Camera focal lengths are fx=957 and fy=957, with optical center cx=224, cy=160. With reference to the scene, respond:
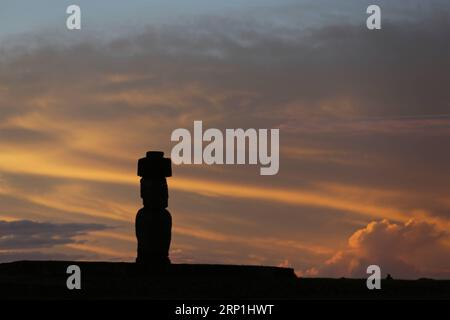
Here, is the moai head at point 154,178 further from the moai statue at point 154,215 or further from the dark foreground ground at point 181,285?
the dark foreground ground at point 181,285

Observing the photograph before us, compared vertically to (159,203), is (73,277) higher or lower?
lower

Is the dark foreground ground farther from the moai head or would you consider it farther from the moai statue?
the moai head

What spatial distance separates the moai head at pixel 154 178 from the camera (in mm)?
29125

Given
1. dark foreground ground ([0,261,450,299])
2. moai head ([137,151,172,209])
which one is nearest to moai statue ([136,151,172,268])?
moai head ([137,151,172,209])

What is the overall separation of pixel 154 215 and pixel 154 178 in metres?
1.13

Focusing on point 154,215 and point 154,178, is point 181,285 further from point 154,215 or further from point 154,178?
point 154,178

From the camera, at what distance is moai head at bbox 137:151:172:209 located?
29125 mm

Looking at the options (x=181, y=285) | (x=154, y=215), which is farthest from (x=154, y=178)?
(x=181, y=285)

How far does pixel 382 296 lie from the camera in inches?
956

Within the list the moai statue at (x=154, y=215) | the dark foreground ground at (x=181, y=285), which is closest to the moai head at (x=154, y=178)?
the moai statue at (x=154, y=215)
